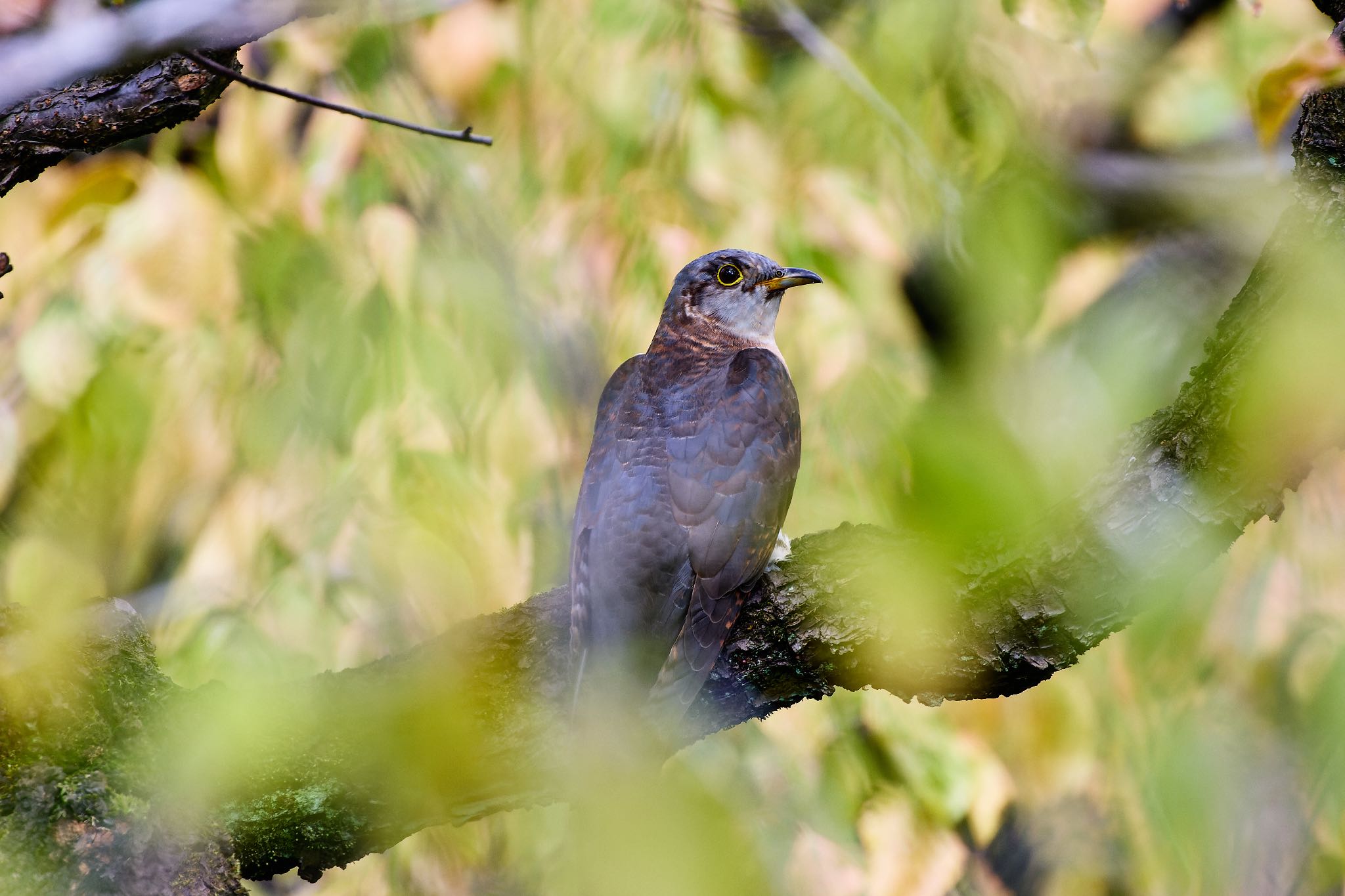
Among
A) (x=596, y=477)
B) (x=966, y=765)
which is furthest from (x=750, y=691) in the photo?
(x=966, y=765)

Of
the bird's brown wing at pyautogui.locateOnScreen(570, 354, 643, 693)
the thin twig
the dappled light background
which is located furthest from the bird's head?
the thin twig

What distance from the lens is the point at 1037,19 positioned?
8.82 ft

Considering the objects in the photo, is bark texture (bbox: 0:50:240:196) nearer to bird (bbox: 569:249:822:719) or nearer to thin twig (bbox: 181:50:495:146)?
thin twig (bbox: 181:50:495:146)

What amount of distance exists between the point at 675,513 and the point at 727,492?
5.1 inches

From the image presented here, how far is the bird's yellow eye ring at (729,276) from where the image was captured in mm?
3496

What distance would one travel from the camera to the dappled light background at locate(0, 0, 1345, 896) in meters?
3.40

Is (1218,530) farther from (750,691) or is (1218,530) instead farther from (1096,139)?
(1096,139)

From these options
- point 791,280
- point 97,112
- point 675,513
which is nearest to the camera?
point 97,112

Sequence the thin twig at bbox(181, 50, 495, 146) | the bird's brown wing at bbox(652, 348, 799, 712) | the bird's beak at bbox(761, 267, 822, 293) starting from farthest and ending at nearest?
the bird's beak at bbox(761, 267, 822, 293) < the bird's brown wing at bbox(652, 348, 799, 712) < the thin twig at bbox(181, 50, 495, 146)

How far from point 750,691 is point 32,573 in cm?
190

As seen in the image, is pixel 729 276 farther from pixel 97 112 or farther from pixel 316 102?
pixel 97 112

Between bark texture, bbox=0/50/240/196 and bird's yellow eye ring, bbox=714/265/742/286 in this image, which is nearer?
bark texture, bbox=0/50/240/196

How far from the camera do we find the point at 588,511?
9.78 feet

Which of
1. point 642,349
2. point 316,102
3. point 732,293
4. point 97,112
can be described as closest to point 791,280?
point 732,293
